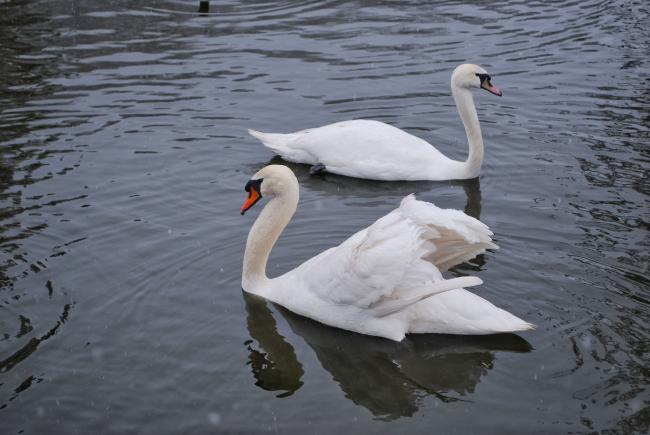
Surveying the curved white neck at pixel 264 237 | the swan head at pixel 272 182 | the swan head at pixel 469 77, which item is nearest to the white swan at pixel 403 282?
the curved white neck at pixel 264 237

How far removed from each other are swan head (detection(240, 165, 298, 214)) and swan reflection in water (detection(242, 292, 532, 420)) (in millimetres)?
1149

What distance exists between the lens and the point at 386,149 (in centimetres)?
1102

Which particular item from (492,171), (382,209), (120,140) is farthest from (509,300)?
(120,140)

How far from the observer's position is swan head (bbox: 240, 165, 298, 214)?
8297 mm

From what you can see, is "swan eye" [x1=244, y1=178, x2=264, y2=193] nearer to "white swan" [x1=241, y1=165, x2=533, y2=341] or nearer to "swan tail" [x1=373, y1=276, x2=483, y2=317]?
"white swan" [x1=241, y1=165, x2=533, y2=341]

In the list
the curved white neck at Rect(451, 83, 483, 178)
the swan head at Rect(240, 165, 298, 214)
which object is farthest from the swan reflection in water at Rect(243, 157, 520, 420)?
the curved white neck at Rect(451, 83, 483, 178)

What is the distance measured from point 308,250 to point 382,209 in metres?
1.42

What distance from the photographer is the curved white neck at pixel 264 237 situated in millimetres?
8273

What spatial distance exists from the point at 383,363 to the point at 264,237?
5.60ft

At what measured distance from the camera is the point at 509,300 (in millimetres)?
7949

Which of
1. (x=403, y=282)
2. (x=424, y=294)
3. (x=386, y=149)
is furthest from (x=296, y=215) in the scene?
(x=424, y=294)

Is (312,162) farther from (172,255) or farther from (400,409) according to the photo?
(400,409)

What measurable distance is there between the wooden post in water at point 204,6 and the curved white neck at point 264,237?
1061 cm

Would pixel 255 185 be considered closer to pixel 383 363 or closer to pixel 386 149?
pixel 383 363
